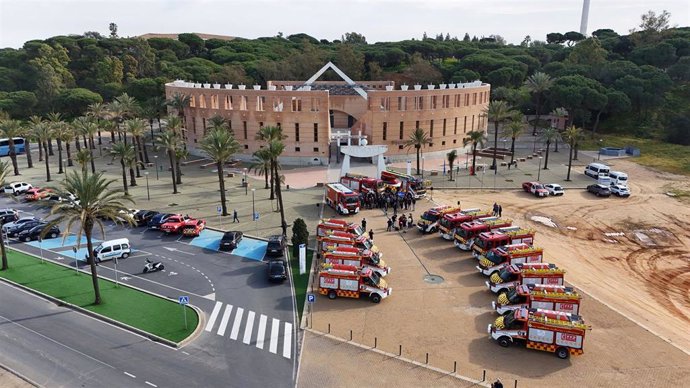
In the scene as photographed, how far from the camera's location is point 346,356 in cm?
2614

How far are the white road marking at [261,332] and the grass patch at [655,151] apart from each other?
68.4 m

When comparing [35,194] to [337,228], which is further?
[35,194]

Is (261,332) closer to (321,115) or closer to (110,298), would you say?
(110,298)

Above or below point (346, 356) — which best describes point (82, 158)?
above

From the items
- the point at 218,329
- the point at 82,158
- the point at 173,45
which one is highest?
the point at 173,45

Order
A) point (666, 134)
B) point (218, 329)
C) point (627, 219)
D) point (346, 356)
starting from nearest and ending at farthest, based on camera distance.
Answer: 1. point (346, 356)
2. point (218, 329)
3. point (627, 219)
4. point (666, 134)

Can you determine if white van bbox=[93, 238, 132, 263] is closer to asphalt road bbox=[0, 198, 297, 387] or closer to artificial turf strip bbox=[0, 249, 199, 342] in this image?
asphalt road bbox=[0, 198, 297, 387]

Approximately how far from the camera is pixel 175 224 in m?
45.2

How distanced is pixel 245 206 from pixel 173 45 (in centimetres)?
10814

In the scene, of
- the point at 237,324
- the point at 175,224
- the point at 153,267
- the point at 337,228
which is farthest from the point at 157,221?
the point at 237,324

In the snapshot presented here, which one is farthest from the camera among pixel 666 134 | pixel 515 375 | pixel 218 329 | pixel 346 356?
pixel 666 134

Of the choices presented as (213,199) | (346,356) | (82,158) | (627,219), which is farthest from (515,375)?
(82,158)

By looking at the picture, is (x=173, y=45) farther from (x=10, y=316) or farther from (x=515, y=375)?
(x=515, y=375)

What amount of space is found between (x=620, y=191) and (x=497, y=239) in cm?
3031
